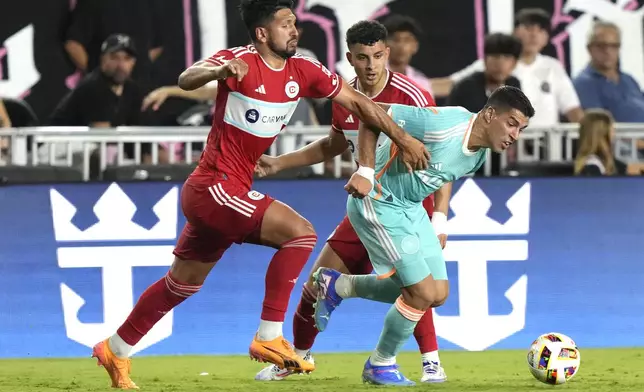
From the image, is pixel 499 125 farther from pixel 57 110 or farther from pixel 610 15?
pixel 610 15

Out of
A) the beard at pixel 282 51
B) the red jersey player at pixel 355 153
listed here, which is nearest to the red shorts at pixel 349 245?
the red jersey player at pixel 355 153

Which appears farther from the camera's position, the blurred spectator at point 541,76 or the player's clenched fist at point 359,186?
the blurred spectator at point 541,76

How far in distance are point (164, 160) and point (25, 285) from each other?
166 centimetres

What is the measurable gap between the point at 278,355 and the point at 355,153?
160 centimetres

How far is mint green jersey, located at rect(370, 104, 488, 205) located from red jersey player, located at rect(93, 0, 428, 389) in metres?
0.18

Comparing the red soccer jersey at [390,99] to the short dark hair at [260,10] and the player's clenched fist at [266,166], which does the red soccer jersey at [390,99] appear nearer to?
the player's clenched fist at [266,166]

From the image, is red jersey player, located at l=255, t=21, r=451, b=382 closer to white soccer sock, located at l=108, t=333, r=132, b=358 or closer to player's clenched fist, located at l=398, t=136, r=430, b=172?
player's clenched fist, located at l=398, t=136, r=430, b=172

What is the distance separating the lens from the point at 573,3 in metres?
14.7

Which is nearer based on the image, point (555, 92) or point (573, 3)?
point (555, 92)

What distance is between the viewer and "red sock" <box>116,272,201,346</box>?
8.73 meters

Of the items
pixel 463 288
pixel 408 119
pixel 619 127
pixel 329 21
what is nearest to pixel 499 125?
pixel 408 119

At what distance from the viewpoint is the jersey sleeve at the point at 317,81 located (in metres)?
8.51

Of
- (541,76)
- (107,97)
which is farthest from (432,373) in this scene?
(541,76)

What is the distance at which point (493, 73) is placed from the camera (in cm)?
1268
